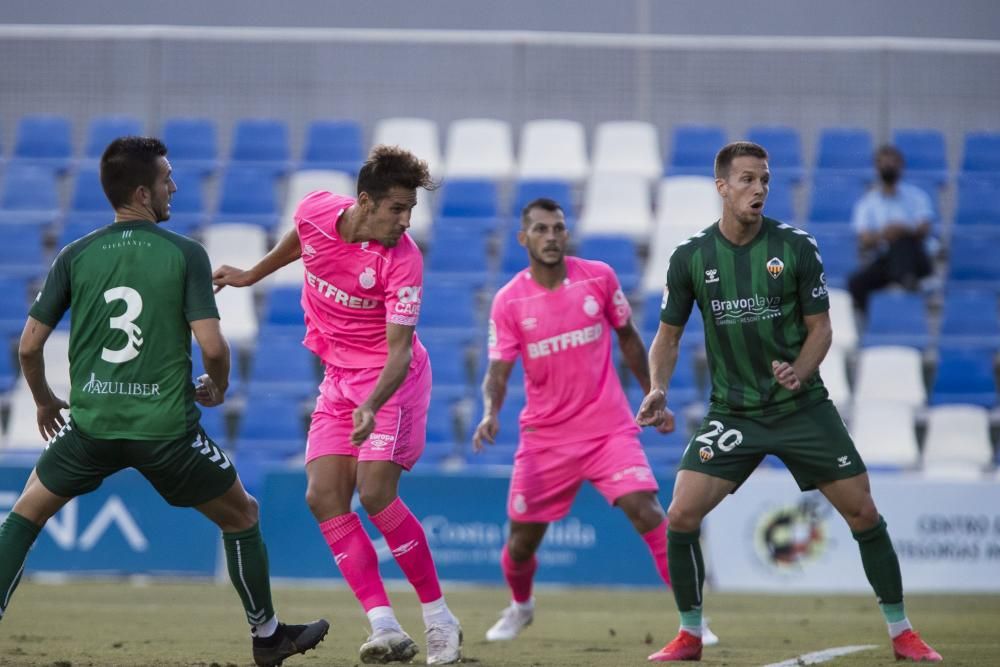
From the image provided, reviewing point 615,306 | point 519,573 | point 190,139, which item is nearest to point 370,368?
point 615,306

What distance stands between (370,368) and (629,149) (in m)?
10.4

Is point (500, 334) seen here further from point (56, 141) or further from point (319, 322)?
point (56, 141)

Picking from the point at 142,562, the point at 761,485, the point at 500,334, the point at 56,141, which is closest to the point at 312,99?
the point at 56,141

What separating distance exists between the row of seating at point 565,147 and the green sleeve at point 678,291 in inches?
386

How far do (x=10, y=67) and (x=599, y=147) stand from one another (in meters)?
6.96

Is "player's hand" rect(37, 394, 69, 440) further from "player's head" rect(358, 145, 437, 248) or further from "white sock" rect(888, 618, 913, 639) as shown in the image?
"white sock" rect(888, 618, 913, 639)

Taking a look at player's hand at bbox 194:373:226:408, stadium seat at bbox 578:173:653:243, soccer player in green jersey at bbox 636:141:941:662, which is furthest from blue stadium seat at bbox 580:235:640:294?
player's hand at bbox 194:373:226:408

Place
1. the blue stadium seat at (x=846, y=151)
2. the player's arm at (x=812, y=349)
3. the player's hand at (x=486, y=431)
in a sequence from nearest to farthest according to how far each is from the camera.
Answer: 1. the player's arm at (x=812, y=349)
2. the player's hand at (x=486, y=431)
3. the blue stadium seat at (x=846, y=151)

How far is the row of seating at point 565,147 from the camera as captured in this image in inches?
655

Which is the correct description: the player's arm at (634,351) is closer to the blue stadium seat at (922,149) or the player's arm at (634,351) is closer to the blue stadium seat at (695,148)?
the blue stadium seat at (695,148)

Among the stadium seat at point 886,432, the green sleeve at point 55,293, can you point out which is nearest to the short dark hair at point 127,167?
the green sleeve at point 55,293

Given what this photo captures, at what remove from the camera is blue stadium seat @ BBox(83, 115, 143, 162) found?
16.7 metres

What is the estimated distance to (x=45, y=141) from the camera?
17031mm

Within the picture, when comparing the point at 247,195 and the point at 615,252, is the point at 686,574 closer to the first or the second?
the point at 615,252
